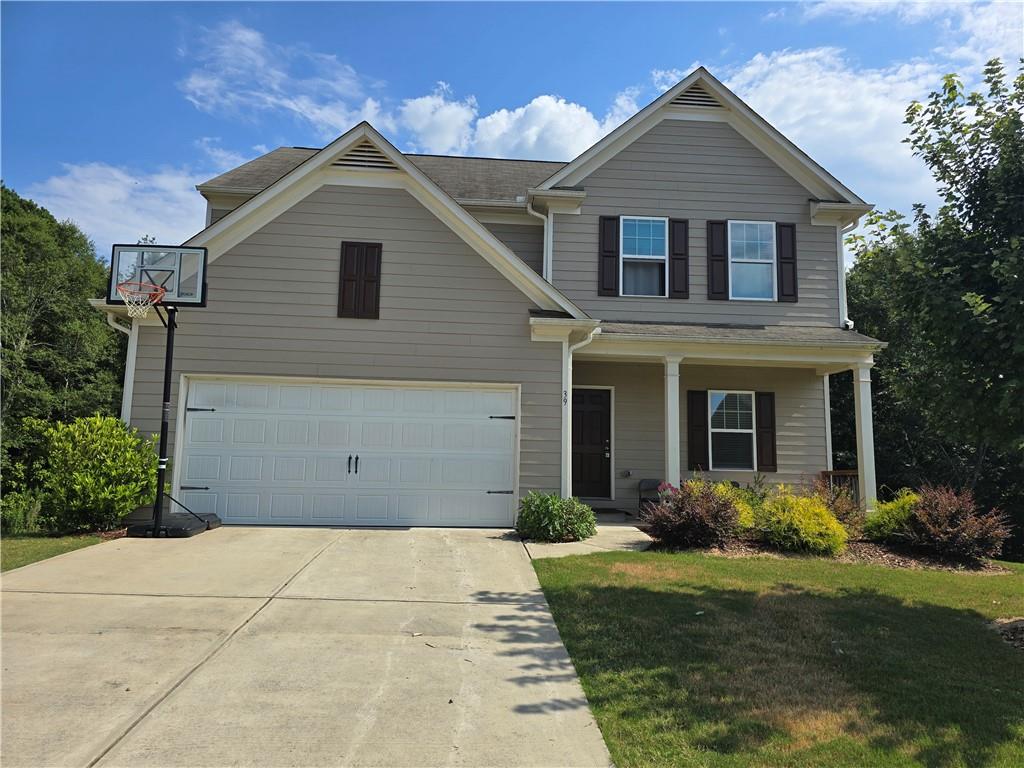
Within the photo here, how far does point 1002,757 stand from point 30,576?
7.77 m

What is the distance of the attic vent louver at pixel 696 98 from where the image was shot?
12969mm

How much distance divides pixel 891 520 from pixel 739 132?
809 centimetres

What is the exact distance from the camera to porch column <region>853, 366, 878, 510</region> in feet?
37.7

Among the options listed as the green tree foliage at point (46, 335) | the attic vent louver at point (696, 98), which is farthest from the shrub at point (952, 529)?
the green tree foliage at point (46, 335)

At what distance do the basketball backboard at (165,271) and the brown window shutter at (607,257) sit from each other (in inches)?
276

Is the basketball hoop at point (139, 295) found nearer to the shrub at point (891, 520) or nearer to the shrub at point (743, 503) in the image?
the shrub at point (743, 503)

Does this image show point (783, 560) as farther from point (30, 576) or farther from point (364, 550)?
point (30, 576)

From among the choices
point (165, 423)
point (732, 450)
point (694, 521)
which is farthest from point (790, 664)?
point (732, 450)

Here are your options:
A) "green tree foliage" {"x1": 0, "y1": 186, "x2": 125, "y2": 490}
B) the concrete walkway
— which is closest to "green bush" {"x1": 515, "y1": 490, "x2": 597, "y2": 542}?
the concrete walkway

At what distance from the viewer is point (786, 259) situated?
1275cm

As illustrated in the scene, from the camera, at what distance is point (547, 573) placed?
274 inches

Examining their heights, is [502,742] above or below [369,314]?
below

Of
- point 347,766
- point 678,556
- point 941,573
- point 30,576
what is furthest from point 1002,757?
point 30,576

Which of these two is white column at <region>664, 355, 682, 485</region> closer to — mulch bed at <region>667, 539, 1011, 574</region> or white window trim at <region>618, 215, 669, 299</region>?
white window trim at <region>618, 215, 669, 299</region>
